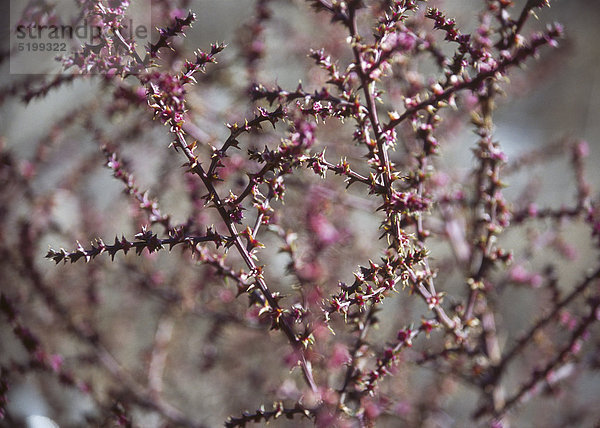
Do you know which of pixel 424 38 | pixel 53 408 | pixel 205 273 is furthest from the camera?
pixel 53 408

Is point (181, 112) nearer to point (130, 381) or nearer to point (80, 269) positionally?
point (130, 381)

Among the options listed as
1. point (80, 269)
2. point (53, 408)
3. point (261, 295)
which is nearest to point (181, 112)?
point (261, 295)

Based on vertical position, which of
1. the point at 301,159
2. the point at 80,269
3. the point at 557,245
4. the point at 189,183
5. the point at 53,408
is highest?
the point at 80,269

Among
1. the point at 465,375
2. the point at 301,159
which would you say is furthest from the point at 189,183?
the point at 465,375

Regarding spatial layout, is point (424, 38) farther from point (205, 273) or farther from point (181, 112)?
point (205, 273)

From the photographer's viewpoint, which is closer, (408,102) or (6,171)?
(408,102)

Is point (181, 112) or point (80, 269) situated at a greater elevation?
point (80, 269)

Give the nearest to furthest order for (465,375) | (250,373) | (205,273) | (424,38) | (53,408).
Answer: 1. (424,38)
2. (465,375)
3. (205,273)
4. (53,408)
5. (250,373)
